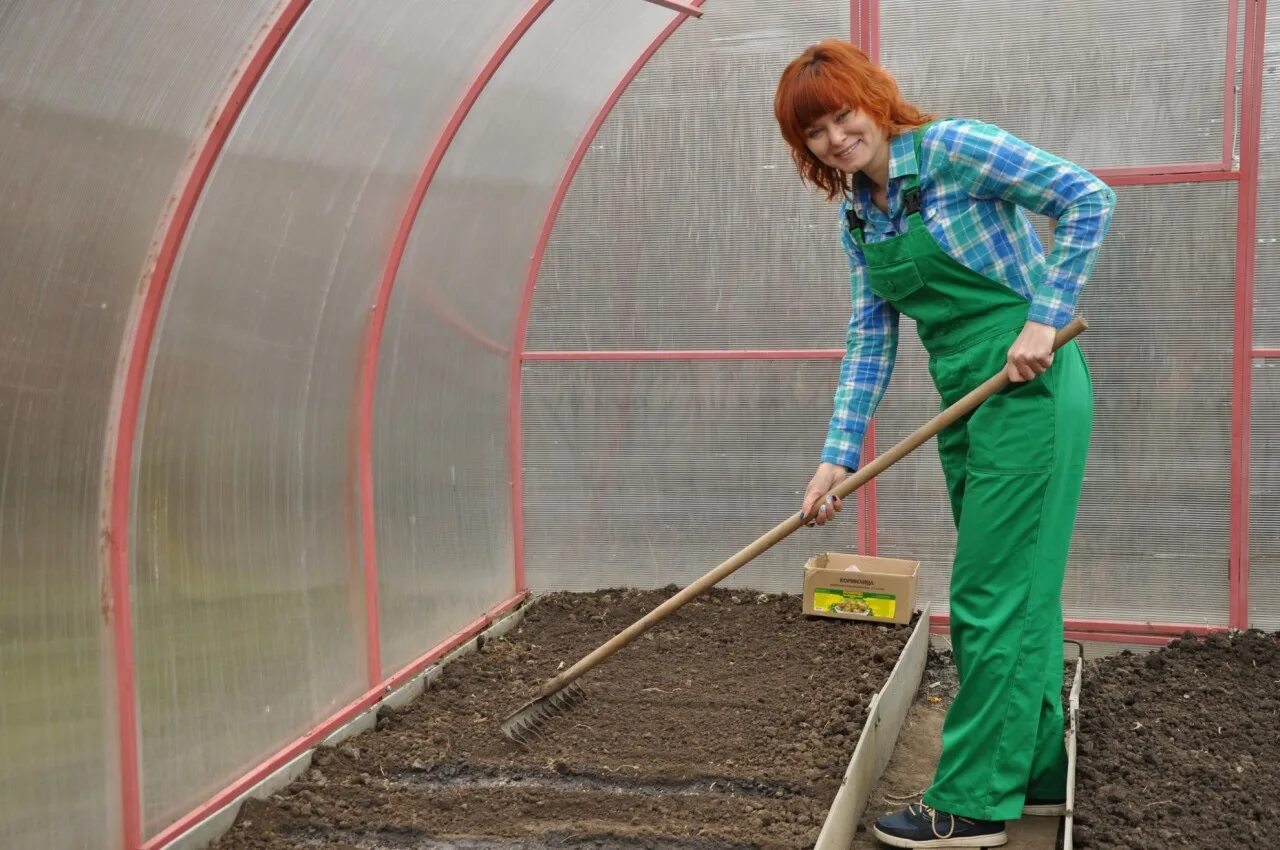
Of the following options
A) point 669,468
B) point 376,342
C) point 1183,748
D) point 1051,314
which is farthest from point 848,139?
point 669,468

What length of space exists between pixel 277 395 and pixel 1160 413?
3.56 metres

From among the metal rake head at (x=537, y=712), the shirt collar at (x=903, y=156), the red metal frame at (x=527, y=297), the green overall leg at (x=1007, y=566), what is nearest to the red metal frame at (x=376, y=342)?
the metal rake head at (x=537, y=712)

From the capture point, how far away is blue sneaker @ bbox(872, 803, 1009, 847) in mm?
3508

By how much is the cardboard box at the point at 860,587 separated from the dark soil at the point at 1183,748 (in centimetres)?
79

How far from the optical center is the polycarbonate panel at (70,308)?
112 inches

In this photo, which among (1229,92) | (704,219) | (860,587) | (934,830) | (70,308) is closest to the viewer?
(70,308)

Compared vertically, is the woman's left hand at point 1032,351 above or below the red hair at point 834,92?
below

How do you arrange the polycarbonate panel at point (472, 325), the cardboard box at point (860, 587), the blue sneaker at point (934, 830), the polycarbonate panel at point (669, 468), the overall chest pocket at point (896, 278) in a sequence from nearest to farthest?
the overall chest pocket at point (896, 278), the blue sneaker at point (934, 830), the polycarbonate panel at point (472, 325), the cardboard box at point (860, 587), the polycarbonate panel at point (669, 468)

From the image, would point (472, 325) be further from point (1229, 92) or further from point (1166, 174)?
point (1229, 92)

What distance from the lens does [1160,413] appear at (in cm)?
541

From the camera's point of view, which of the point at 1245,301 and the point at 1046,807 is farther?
the point at 1245,301

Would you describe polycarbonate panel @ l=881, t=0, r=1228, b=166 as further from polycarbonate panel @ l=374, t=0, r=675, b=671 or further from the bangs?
the bangs

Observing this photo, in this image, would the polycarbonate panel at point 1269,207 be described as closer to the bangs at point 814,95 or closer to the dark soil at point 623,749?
the dark soil at point 623,749

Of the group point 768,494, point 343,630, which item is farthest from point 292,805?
point 768,494
